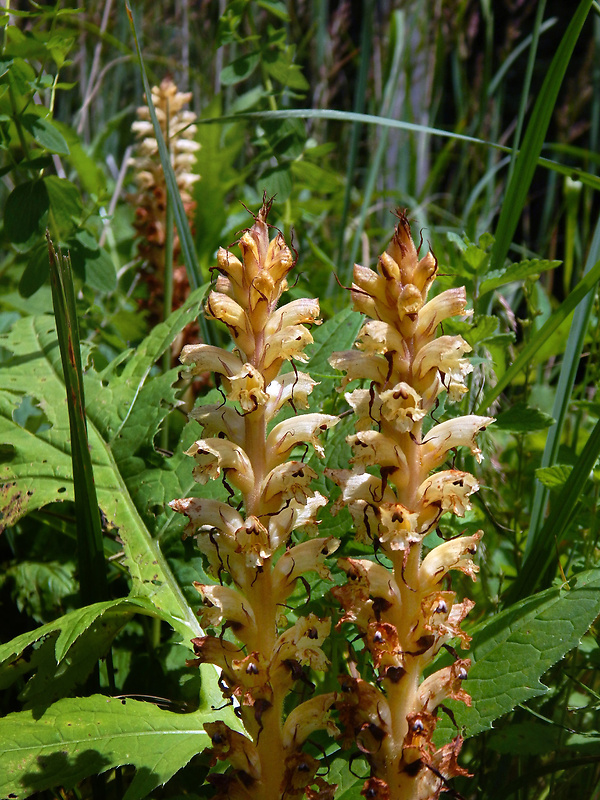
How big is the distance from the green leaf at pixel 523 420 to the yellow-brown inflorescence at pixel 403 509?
0.61 m

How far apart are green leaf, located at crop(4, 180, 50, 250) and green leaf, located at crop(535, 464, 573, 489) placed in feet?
4.22

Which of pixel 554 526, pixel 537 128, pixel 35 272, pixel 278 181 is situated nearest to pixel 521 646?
pixel 554 526

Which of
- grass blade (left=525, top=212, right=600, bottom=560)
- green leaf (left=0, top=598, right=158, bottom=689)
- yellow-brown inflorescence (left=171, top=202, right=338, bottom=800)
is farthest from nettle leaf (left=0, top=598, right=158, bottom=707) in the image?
grass blade (left=525, top=212, right=600, bottom=560)

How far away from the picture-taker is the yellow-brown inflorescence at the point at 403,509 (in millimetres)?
845

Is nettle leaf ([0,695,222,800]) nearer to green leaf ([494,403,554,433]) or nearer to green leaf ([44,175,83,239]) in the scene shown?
green leaf ([494,403,554,433])

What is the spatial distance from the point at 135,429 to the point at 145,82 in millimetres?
696

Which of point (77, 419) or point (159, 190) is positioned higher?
point (159, 190)

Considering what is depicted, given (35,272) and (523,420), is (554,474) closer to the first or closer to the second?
(523,420)

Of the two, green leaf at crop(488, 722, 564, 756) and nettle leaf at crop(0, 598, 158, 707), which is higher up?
nettle leaf at crop(0, 598, 158, 707)

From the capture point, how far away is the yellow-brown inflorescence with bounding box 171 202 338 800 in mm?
883

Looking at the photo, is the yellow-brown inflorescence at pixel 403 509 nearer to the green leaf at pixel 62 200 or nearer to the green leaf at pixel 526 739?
the green leaf at pixel 526 739

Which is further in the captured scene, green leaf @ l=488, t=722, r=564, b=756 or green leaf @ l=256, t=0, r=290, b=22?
green leaf @ l=256, t=0, r=290, b=22

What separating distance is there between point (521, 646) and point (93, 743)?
61 centimetres

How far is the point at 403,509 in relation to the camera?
0.83 meters
